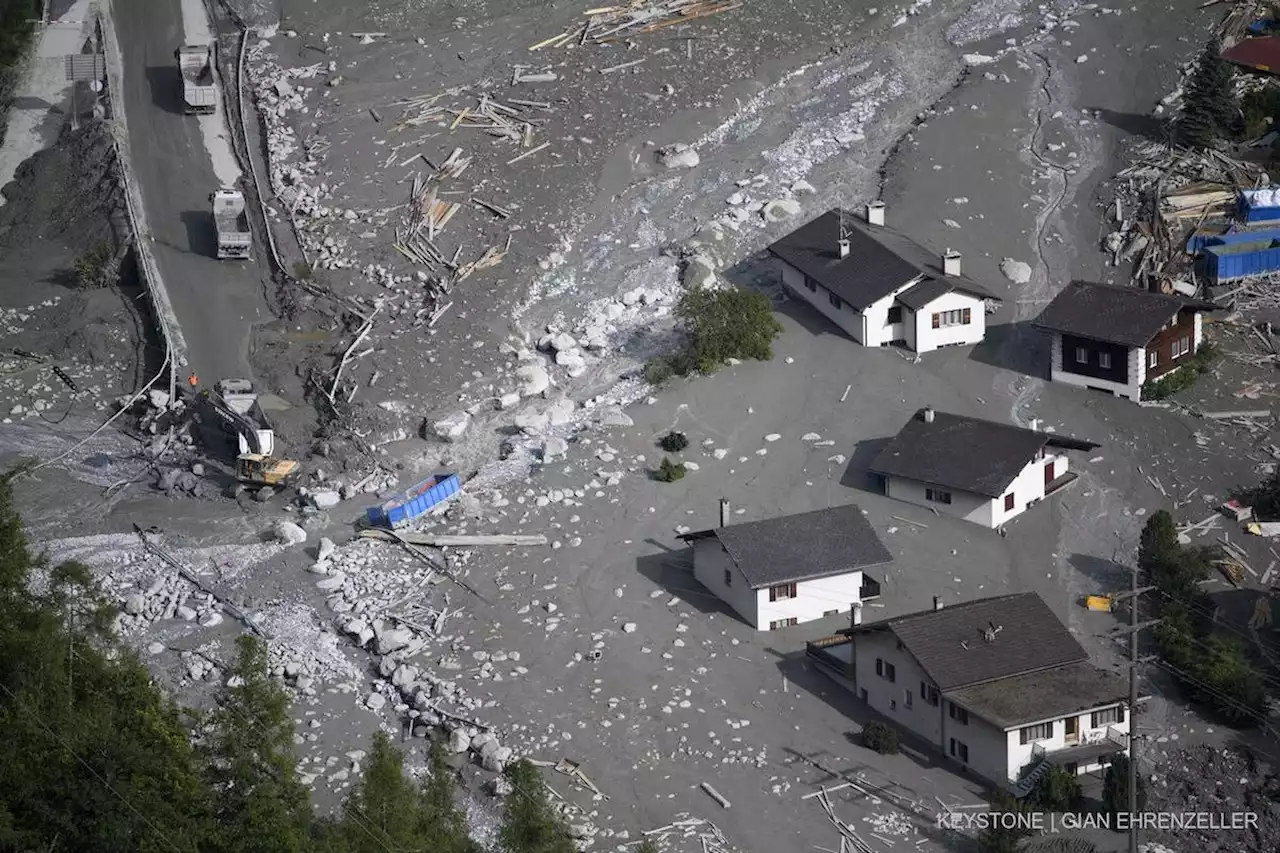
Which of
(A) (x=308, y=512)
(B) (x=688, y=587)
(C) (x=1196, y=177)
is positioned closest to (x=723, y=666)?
(B) (x=688, y=587)

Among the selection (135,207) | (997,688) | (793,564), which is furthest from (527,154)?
(997,688)

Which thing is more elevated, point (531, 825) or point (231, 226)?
point (231, 226)

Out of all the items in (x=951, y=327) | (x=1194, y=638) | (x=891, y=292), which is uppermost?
(x=891, y=292)

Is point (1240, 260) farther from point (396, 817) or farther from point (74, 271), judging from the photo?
point (74, 271)

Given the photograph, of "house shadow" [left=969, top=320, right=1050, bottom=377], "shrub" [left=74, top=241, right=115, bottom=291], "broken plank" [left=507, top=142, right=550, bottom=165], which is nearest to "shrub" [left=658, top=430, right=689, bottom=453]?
"house shadow" [left=969, top=320, right=1050, bottom=377]

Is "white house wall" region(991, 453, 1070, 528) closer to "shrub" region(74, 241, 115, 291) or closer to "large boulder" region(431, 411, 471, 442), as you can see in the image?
"large boulder" region(431, 411, 471, 442)

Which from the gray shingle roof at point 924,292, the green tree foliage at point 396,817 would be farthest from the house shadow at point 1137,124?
the green tree foliage at point 396,817

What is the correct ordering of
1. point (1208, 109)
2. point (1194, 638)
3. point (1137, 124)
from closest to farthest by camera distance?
point (1194, 638) → point (1208, 109) → point (1137, 124)
